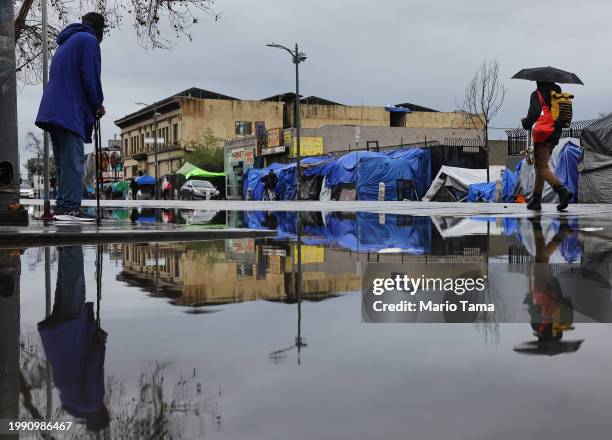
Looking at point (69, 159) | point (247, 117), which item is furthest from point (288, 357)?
point (247, 117)

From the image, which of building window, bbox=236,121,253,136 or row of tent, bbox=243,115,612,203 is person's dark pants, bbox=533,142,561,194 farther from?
building window, bbox=236,121,253,136

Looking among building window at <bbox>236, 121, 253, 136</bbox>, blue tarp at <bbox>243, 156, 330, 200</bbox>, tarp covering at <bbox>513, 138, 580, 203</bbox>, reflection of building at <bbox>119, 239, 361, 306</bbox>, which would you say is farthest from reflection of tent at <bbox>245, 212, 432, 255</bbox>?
building window at <bbox>236, 121, 253, 136</bbox>

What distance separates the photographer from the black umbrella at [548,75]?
582 inches

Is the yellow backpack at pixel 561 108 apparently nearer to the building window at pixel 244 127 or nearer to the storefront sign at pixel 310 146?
the storefront sign at pixel 310 146

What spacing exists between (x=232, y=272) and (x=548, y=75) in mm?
11004

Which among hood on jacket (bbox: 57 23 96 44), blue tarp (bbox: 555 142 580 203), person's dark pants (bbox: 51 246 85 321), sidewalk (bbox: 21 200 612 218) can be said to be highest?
hood on jacket (bbox: 57 23 96 44)

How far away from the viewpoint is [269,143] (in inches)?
2613

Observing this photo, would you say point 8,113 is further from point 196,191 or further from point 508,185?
point 196,191

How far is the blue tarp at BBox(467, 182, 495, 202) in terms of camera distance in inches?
1288

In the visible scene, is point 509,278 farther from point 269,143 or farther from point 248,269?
point 269,143

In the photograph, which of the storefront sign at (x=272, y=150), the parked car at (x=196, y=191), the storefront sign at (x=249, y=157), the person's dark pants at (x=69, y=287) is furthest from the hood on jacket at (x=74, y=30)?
the storefront sign at (x=249, y=157)

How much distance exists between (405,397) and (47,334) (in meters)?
1.64

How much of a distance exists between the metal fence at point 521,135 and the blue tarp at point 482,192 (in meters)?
1.59

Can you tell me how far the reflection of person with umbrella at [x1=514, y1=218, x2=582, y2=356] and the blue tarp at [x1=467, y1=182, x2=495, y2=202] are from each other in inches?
1083
